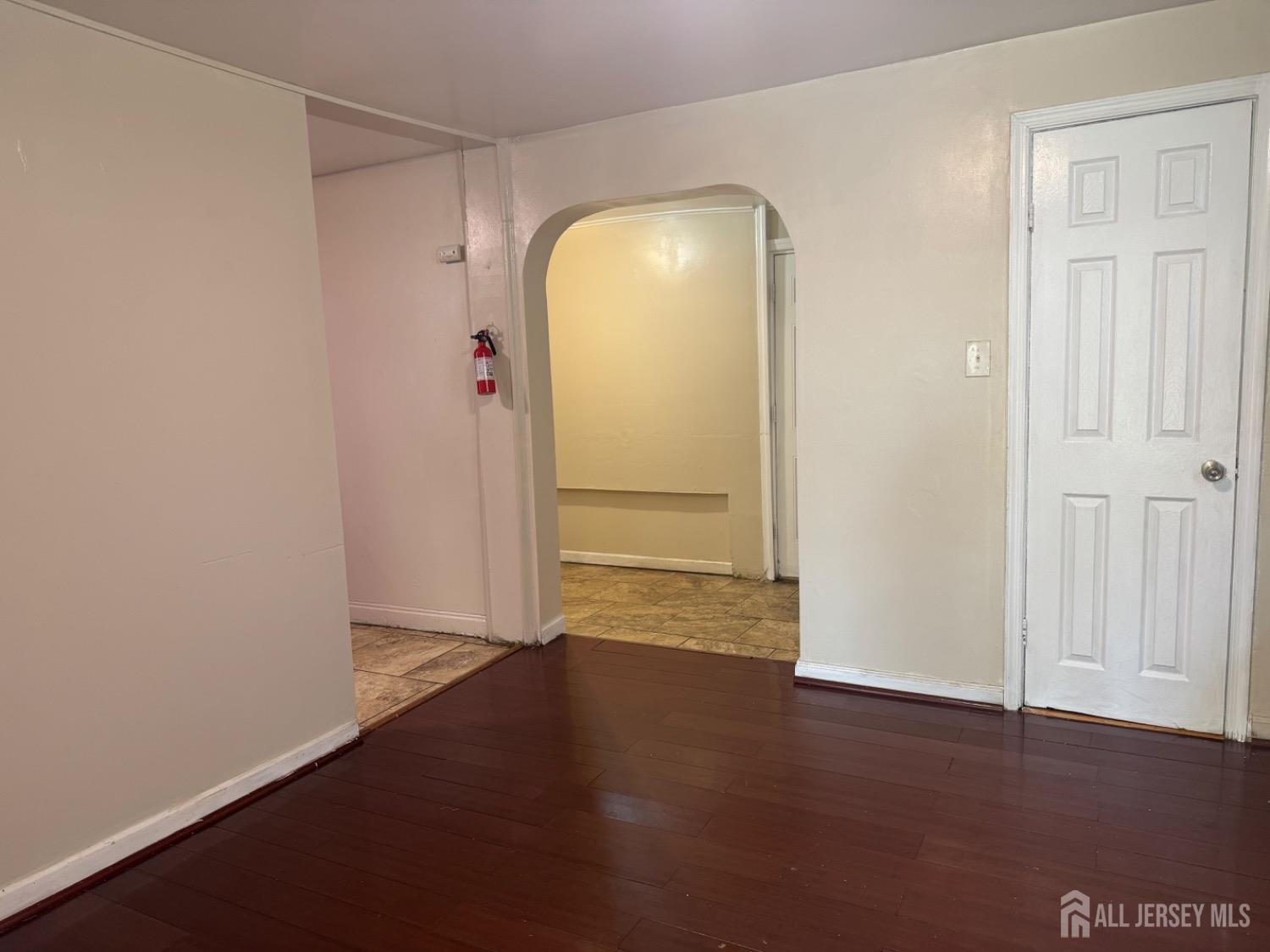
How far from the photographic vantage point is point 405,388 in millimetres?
4164

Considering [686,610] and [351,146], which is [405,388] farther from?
[686,610]

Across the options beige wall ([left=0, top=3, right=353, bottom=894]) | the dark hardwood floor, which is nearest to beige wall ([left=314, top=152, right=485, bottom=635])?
beige wall ([left=0, top=3, right=353, bottom=894])

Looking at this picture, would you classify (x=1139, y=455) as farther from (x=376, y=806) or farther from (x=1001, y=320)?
(x=376, y=806)

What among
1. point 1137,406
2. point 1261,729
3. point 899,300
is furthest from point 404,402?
point 1261,729

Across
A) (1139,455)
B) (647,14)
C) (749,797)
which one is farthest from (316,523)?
(1139,455)

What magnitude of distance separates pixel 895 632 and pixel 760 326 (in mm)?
2264

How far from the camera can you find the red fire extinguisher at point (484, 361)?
382 cm

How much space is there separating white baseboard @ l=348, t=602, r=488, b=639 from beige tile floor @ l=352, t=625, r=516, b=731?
1.4 inches

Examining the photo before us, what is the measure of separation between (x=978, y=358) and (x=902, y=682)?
4.21 ft

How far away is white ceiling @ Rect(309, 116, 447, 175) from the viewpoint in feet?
11.5

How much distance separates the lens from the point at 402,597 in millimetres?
4398

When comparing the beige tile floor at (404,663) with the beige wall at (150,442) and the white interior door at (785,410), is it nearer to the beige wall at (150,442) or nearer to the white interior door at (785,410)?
the beige wall at (150,442)

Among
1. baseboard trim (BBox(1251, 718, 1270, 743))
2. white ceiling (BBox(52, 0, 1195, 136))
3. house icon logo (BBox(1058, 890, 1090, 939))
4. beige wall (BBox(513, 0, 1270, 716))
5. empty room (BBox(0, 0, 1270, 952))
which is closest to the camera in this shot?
house icon logo (BBox(1058, 890, 1090, 939))

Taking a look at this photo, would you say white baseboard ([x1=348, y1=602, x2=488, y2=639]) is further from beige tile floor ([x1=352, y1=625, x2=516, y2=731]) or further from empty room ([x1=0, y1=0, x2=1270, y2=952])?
empty room ([x1=0, y1=0, x2=1270, y2=952])
